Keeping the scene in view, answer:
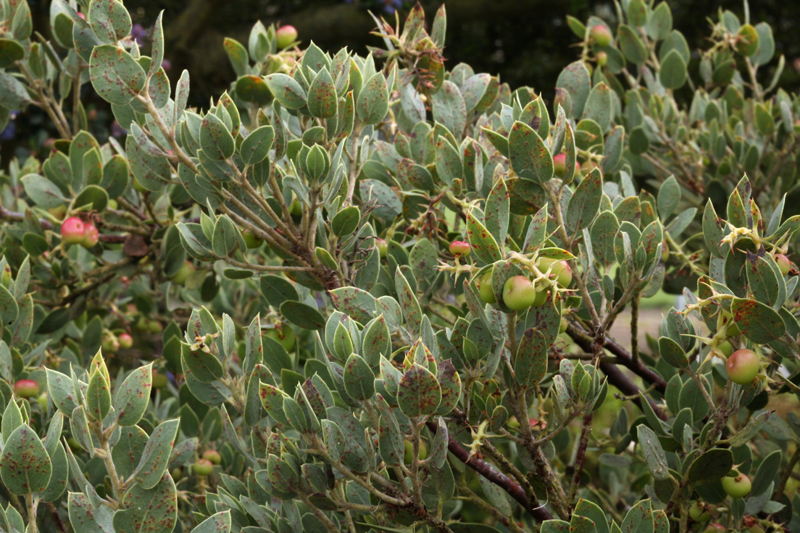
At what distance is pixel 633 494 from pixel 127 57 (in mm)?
1003

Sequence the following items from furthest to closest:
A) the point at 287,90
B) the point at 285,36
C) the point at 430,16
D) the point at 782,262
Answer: the point at 430,16 → the point at 285,36 → the point at 287,90 → the point at 782,262

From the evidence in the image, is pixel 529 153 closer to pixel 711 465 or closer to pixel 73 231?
pixel 711 465

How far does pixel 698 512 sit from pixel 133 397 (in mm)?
673

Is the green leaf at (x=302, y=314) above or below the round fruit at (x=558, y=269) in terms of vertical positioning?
below

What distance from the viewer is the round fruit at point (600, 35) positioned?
1.51 metres

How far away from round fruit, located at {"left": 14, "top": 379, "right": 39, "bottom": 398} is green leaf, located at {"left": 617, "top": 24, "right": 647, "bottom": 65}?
49.4 inches

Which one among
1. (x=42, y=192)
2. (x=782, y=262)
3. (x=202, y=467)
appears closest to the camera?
(x=782, y=262)

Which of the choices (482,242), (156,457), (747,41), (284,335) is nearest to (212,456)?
(284,335)

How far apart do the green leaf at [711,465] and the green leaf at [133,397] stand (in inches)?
21.3

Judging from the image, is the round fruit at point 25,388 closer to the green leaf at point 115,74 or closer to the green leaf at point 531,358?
the green leaf at point 115,74

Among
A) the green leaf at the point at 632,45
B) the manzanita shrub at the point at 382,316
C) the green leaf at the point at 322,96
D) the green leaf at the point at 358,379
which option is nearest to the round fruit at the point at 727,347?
the manzanita shrub at the point at 382,316

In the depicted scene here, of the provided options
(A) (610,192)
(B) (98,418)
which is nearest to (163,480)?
(B) (98,418)

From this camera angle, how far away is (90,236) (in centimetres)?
110

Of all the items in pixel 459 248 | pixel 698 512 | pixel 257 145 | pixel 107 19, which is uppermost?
pixel 107 19
